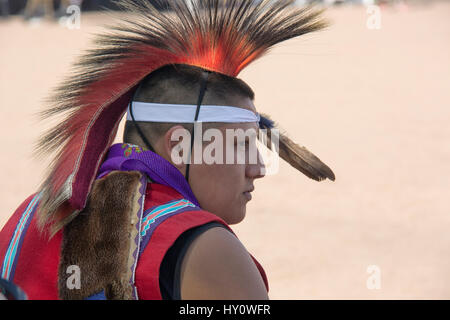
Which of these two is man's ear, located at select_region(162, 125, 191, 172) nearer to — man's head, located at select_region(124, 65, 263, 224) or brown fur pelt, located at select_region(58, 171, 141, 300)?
man's head, located at select_region(124, 65, 263, 224)

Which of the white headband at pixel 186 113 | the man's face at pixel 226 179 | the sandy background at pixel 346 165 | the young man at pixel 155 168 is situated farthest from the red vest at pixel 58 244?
the sandy background at pixel 346 165

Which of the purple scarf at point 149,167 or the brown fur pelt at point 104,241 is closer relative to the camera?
the brown fur pelt at point 104,241

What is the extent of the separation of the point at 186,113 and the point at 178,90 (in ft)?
0.25

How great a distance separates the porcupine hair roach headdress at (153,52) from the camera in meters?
1.92

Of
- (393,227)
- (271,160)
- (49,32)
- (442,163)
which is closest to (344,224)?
(393,227)

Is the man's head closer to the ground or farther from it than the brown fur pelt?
farther from it

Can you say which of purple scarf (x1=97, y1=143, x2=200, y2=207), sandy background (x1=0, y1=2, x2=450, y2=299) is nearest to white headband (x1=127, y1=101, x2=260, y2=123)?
purple scarf (x1=97, y1=143, x2=200, y2=207)

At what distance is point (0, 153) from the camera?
8617mm

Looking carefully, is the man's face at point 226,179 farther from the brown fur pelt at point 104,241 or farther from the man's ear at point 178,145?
the brown fur pelt at point 104,241

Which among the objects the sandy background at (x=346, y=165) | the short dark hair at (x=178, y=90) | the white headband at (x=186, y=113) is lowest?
the sandy background at (x=346, y=165)

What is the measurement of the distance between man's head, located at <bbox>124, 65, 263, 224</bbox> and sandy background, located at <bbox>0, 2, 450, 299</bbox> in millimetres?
615

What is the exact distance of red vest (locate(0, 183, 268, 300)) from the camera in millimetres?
1562

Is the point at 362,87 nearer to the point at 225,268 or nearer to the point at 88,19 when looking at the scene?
the point at 225,268

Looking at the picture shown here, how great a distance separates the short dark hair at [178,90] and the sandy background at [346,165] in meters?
0.58
